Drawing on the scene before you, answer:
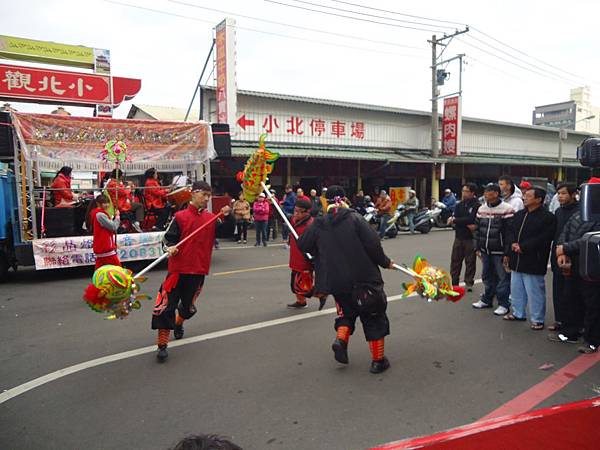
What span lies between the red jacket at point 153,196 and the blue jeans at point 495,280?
6.89 metres

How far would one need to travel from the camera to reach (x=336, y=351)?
395cm

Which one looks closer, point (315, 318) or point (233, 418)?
point (233, 418)

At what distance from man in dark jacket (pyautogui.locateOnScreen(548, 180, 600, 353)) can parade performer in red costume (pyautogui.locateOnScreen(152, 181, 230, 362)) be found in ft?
11.7

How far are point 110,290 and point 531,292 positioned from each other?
4516 mm

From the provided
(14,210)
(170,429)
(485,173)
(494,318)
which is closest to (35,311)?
(14,210)

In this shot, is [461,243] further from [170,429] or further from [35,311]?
[35,311]

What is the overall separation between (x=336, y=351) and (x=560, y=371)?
6.76 feet

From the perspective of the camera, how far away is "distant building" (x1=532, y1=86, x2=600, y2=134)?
7862 cm

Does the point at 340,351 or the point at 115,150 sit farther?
the point at 115,150

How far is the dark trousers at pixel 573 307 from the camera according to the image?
476 centimetres

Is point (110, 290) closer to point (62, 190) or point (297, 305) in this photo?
point (297, 305)

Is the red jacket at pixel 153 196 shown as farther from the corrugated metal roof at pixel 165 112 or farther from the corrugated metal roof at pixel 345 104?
the corrugated metal roof at pixel 165 112

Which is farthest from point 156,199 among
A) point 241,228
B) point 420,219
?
point 420,219

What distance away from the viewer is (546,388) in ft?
12.2
